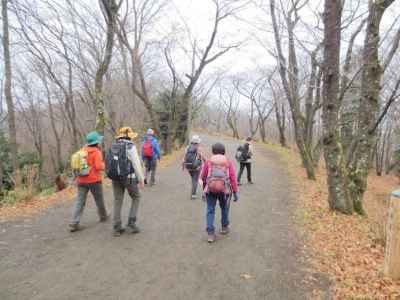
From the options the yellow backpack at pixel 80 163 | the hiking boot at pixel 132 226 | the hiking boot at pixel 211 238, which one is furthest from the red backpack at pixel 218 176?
the yellow backpack at pixel 80 163

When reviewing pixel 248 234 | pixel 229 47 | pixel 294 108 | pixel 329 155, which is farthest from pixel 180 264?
pixel 229 47

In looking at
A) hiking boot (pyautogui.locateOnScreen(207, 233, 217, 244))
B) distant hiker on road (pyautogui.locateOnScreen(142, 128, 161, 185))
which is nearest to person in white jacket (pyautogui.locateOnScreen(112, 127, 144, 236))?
hiking boot (pyautogui.locateOnScreen(207, 233, 217, 244))

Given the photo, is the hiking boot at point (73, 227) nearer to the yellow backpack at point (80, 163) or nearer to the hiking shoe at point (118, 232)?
the hiking shoe at point (118, 232)

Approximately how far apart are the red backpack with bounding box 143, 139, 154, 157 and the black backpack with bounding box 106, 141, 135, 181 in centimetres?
406

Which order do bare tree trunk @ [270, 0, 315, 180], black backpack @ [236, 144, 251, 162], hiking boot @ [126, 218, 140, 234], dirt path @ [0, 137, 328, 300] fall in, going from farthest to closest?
bare tree trunk @ [270, 0, 315, 180] < black backpack @ [236, 144, 251, 162] < hiking boot @ [126, 218, 140, 234] < dirt path @ [0, 137, 328, 300]

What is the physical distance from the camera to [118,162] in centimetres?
474

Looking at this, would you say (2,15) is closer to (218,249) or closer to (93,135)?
(93,135)

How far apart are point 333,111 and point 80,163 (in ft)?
19.6

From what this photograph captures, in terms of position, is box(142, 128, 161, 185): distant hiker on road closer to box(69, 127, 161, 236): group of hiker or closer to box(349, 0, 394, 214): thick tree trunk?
box(69, 127, 161, 236): group of hiker

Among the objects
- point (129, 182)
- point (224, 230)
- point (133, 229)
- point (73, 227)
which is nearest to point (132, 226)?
point (133, 229)

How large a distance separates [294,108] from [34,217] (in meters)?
11.0

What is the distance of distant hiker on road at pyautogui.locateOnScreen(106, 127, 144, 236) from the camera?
475 centimetres

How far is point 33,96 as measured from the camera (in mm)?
26094

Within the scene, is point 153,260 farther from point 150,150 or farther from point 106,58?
point 106,58
